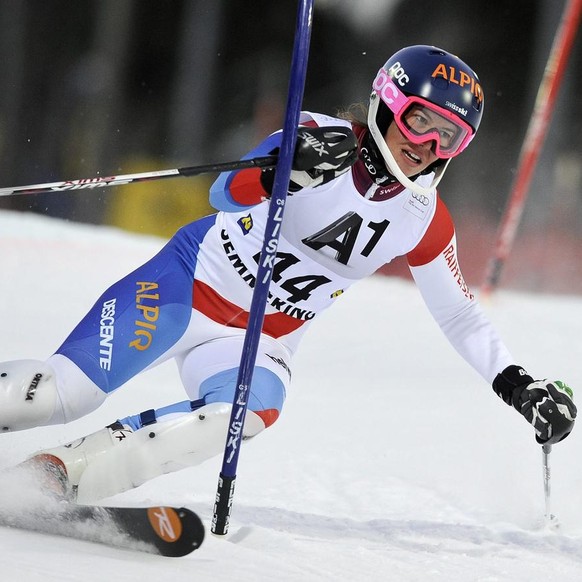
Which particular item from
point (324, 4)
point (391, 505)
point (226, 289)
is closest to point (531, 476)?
point (391, 505)

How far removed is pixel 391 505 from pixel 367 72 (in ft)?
13.9

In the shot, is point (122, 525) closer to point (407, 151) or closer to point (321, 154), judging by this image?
point (321, 154)

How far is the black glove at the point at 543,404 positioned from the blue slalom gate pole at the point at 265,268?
0.95 m

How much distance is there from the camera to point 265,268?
250cm

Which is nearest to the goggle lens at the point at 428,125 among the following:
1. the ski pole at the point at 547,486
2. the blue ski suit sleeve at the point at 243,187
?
the blue ski suit sleeve at the point at 243,187

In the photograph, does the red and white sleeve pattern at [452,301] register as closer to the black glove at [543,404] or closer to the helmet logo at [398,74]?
the black glove at [543,404]

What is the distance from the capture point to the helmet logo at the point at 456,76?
111 inches

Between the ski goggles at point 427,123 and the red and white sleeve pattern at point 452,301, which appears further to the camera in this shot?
the red and white sleeve pattern at point 452,301

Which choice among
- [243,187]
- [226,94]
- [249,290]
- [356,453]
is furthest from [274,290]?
[226,94]

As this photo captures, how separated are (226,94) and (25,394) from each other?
4735 millimetres

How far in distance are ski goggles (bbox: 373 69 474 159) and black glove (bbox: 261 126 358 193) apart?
30cm

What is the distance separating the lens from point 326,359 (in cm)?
591

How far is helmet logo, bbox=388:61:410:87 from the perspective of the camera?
2.85m

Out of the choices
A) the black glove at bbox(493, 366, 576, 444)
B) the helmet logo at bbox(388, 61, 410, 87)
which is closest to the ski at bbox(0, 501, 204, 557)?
the black glove at bbox(493, 366, 576, 444)
